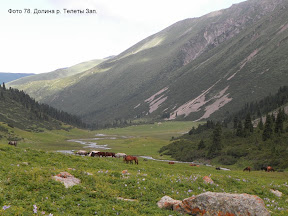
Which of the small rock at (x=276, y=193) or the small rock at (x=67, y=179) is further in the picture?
the small rock at (x=276, y=193)

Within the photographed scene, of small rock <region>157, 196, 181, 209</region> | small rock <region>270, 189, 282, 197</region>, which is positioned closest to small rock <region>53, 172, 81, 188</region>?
small rock <region>157, 196, 181, 209</region>

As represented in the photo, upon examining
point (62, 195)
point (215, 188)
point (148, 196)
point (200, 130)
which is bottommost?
point (200, 130)

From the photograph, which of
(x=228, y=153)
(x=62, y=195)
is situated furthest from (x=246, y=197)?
(x=228, y=153)

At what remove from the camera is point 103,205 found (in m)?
14.6

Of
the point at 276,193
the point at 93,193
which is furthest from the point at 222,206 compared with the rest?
the point at 276,193

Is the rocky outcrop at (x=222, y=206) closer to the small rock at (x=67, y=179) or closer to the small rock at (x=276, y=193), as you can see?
the small rock at (x=67, y=179)

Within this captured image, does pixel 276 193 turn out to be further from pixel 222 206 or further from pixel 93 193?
pixel 93 193

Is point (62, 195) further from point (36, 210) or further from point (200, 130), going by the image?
point (200, 130)

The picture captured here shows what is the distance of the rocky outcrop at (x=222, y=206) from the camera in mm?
14117

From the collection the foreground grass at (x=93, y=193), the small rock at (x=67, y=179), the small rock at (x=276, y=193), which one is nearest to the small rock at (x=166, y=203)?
the foreground grass at (x=93, y=193)

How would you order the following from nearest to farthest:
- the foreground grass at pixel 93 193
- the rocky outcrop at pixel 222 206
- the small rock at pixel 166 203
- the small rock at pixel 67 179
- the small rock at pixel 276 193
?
the foreground grass at pixel 93 193 < the rocky outcrop at pixel 222 206 < the small rock at pixel 166 203 < the small rock at pixel 67 179 < the small rock at pixel 276 193

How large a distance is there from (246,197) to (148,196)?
21.8 feet

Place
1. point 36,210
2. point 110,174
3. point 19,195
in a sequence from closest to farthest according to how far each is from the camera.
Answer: point 36,210
point 19,195
point 110,174

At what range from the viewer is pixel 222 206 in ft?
46.6
